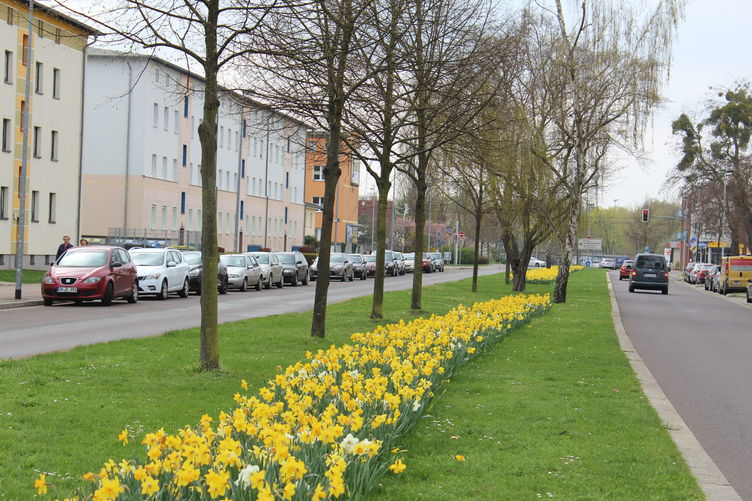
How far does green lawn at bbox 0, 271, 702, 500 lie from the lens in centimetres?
637

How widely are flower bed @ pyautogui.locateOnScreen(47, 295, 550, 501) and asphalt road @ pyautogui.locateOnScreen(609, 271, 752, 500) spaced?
Answer: 2.59m

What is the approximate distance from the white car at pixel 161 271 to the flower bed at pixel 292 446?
21.3 m

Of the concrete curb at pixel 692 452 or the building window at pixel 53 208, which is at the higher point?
the building window at pixel 53 208

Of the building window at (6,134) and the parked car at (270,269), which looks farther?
the building window at (6,134)

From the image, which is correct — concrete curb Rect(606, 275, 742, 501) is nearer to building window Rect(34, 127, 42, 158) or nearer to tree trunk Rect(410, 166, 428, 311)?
tree trunk Rect(410, 166, 428, 311)

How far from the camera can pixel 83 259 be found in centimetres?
2645

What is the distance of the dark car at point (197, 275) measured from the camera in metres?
33.0

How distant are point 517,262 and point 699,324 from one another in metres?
16.6

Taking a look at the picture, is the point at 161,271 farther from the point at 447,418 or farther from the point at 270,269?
the point at 447,418

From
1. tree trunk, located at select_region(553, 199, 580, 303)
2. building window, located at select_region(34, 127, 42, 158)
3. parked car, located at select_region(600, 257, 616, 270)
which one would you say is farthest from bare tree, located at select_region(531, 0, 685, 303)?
parked car, located at select_region(600, 257, 616, 270)

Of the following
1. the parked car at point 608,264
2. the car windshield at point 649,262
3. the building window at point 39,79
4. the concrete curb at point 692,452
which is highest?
the building window at point 39,79

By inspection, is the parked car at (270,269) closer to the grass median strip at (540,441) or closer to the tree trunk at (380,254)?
the tree trunk at (380,254)

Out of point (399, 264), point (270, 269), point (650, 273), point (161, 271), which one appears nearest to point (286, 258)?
point (270, 269)

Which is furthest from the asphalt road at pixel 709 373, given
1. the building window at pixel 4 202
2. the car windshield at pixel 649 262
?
the building window at pixel 4 202
